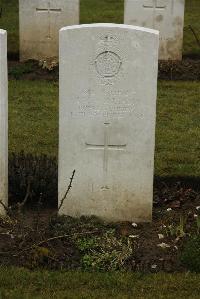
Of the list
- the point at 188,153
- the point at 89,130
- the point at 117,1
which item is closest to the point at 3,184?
the point at 89,130

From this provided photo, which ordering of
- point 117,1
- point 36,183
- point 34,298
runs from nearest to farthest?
point 34,298 → point 36,183 → point 117,1

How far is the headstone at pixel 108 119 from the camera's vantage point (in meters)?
5.91

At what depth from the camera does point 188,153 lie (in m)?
7.98

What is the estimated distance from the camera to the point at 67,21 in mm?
12305

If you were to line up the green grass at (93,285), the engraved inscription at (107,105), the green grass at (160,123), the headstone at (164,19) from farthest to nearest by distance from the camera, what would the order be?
1. the headstone at (164,19)
2. the green grass at (160,123)
3. the engraved inscription at (107,105)
4. the green grass at (93,285)

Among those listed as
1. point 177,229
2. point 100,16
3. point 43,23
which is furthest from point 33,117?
point 100,16

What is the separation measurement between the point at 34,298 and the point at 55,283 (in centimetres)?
29

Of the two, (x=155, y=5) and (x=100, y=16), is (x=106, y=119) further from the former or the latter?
(x=100, y=16)

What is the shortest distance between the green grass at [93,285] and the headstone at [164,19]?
7.45m

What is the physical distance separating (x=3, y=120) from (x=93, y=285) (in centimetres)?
160

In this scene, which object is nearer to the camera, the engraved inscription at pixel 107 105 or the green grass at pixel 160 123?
the engraved inscription at pixel 107 105

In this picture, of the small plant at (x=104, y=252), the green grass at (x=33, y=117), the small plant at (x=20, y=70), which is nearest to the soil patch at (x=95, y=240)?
the small plant at (x=104, y=252)

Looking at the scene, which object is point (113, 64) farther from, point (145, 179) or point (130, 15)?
point (130, 15)

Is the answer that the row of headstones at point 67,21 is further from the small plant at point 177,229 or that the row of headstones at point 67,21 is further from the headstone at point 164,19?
the small plant at point 177,229
